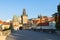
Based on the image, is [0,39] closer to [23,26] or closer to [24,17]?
[23,26]

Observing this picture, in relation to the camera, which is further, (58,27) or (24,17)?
(24,17)

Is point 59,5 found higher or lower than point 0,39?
higher

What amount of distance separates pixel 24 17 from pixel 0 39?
5857 inches

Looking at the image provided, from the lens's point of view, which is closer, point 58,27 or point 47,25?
point 58,27

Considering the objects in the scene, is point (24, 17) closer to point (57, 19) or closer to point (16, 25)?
point (16, 25)

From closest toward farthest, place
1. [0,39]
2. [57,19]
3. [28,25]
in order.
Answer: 1. [0,39]
2. [57,19]
3. [28,25]

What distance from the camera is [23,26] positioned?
513ft

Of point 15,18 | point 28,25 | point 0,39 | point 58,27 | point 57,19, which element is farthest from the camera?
point 15,18

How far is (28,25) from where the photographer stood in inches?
6093


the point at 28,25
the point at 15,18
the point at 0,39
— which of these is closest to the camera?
the point at 0,39

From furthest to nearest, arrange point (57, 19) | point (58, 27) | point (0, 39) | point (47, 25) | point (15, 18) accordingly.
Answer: point (15, 18) → point (47, 25) → point (57, 19) → point (58, 27) → point (0, 39)

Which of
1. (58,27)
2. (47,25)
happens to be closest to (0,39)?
(58,27)

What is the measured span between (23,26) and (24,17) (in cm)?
1578

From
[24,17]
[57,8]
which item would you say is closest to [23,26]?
[24,17]
